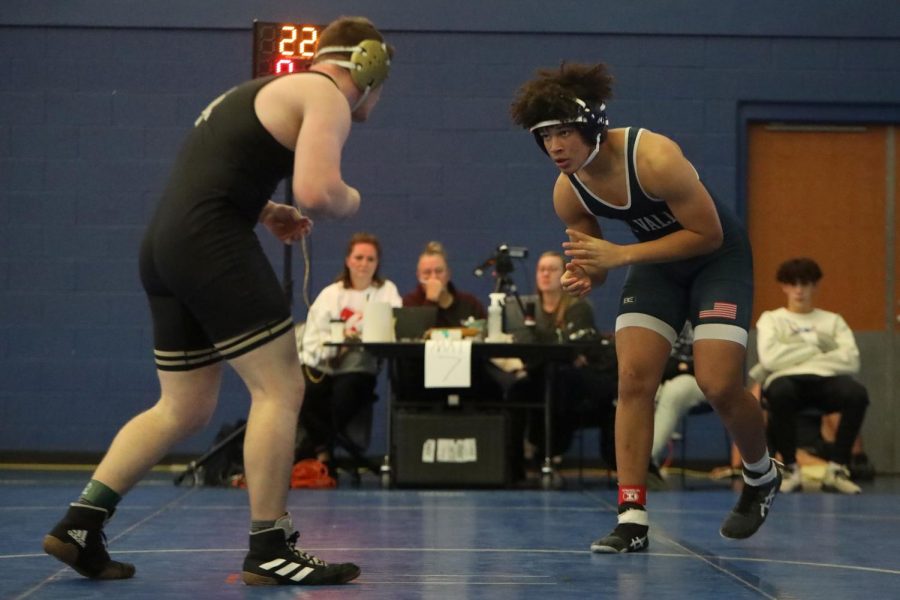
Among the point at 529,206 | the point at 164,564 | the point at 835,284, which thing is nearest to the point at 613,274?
the point at 529,206

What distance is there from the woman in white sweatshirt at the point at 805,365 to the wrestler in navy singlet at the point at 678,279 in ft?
10.5

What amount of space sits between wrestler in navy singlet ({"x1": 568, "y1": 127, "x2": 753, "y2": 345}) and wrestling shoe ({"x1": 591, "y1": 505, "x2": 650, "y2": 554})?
21.8 inches

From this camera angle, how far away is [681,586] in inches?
130

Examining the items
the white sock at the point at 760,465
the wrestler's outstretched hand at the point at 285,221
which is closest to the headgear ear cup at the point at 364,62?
the wrestler's outstretched hand at the point at 285,221

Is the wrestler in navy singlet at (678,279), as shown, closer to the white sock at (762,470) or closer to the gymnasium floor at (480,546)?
the white sock at (762,470)

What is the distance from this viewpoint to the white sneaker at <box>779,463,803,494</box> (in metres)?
6.87

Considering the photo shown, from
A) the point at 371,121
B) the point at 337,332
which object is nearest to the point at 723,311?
the point at 337,332

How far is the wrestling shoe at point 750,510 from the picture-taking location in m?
4.23

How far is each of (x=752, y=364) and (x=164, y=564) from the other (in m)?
5.82

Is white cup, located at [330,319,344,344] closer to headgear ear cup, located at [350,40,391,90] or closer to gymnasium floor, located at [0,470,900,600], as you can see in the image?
gymnasium floor, located at [0,470,900,600]

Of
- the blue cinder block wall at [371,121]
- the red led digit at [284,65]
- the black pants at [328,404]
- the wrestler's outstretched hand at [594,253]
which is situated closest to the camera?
the wrestler's outstretched hand at [594,253]

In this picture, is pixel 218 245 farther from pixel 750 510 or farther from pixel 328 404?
pixel 328 404

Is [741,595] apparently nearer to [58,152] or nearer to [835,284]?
[835,284]

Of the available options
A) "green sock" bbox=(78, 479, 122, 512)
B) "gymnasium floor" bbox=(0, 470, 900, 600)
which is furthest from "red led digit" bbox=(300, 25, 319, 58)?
"green sock" bbox=(78, 479, 122, 512)
